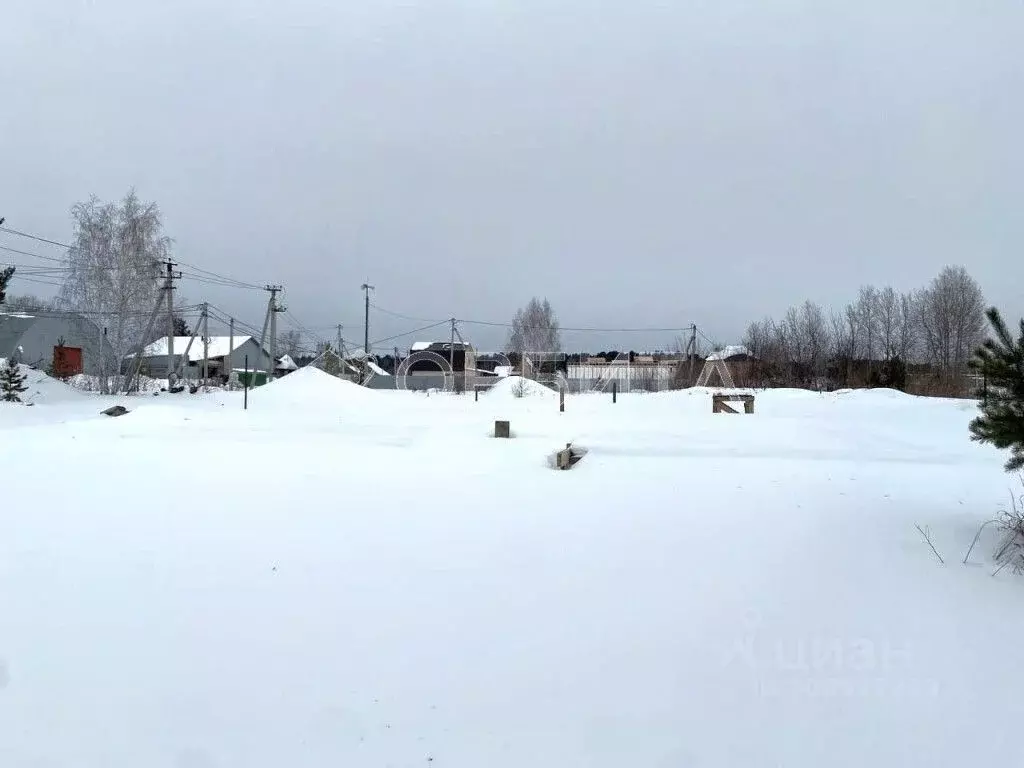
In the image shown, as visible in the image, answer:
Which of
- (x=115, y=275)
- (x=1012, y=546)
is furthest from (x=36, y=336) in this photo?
(x=1012, y=546)

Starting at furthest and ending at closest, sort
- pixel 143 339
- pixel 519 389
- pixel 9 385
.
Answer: pixel 519 389, pixel 143 339, pixel 9 385

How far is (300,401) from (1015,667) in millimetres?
23314

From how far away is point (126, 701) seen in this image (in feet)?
8.20

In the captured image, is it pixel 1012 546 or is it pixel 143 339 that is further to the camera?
pixel 143 339

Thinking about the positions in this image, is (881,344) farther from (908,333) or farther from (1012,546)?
(1012,546)

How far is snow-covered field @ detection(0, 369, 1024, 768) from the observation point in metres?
2.33

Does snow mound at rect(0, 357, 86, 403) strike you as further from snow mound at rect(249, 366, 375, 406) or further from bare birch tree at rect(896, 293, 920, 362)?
bare birch tree at rect(896, 293, 920, 362)

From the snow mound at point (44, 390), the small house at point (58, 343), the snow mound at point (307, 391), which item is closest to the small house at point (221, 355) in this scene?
the small house at point (58, 343)

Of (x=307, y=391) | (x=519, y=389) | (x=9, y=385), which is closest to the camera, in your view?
(x=9, y=385)

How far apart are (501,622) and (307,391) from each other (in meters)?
23.4

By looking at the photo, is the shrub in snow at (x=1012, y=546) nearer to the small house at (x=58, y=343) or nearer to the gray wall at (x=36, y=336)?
the small house at (x=58, y=343)

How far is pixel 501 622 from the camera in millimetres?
3229

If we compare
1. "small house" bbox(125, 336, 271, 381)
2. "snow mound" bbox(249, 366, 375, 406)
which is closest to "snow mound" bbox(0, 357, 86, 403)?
"snow mound" bbox(249, 366, 375, 406)

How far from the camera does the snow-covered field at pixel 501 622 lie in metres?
2.33
